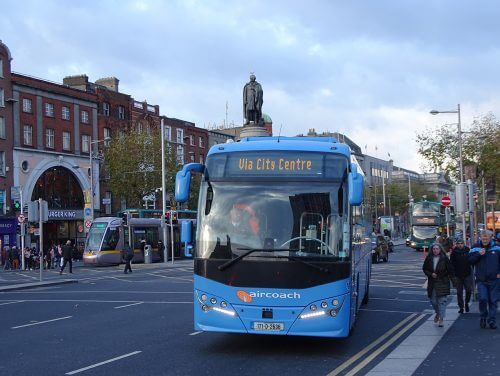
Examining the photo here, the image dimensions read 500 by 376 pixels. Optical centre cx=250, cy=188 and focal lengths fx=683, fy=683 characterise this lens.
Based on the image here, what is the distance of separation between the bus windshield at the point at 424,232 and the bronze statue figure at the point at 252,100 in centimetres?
3150

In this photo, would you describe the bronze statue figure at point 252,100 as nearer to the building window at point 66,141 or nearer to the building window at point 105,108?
the building window at point 66,141

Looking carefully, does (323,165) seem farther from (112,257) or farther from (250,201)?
(112,257)

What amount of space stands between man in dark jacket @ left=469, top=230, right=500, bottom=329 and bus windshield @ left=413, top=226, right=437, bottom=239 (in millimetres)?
45326

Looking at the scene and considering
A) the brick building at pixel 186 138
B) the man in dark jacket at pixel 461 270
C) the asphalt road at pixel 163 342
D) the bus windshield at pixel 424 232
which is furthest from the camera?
the brick building at pixel 186 138

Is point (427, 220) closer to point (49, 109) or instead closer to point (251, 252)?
point (49, 109)

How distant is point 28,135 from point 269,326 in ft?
159

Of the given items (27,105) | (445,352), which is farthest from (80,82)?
(445,352)

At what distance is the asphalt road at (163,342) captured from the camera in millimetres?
9922

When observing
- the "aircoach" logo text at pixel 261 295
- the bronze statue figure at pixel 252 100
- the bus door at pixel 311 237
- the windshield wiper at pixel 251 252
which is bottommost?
the "aircoach" logo text at pixel 261 295

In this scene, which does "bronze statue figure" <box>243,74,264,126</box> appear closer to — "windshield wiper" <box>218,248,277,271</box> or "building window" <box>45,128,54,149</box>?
"windshield wiper" <box>218,248,277,271</box>

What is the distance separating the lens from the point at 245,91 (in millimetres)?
Result: 29766

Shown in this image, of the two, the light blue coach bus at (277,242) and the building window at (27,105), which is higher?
the building window at (27,105)

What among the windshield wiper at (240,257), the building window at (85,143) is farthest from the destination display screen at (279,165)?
the building window at (85,143)

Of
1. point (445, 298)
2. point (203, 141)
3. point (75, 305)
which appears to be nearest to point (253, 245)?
point (445, 298)
